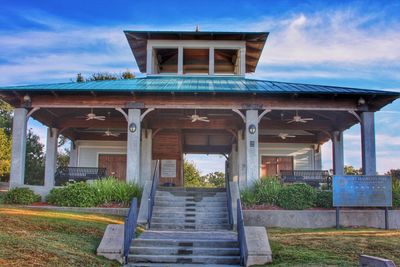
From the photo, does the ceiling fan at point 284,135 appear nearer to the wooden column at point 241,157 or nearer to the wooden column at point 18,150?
the wooden column at point 241,157

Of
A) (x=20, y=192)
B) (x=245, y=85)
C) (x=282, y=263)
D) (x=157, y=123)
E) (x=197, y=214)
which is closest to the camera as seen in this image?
(x=282, y=263)

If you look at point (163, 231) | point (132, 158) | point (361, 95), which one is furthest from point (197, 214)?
point (361, 95)

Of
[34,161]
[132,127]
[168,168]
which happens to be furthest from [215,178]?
[132,127]

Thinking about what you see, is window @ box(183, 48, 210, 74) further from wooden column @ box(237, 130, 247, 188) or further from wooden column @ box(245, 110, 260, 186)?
wooden column @ box(245, 110, 260, 186)

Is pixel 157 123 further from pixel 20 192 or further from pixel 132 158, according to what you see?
pixel 20 192

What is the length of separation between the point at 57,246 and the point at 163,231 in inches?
167

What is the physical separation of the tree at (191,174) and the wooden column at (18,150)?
25242 mm

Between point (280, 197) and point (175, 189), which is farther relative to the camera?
point (175, 189)

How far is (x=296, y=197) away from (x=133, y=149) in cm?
625

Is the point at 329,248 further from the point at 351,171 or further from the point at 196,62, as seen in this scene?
the point at 351,171

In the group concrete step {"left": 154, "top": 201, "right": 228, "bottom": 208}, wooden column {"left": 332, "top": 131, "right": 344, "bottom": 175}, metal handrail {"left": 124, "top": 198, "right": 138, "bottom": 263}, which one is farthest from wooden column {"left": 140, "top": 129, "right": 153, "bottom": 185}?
metal handrail {"left": 124, "top": 198, "right": 138, "bottom": 263}

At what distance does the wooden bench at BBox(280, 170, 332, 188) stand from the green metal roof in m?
3.80

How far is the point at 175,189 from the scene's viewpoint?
18469 mm

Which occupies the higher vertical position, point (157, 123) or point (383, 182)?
point (157, 123)
